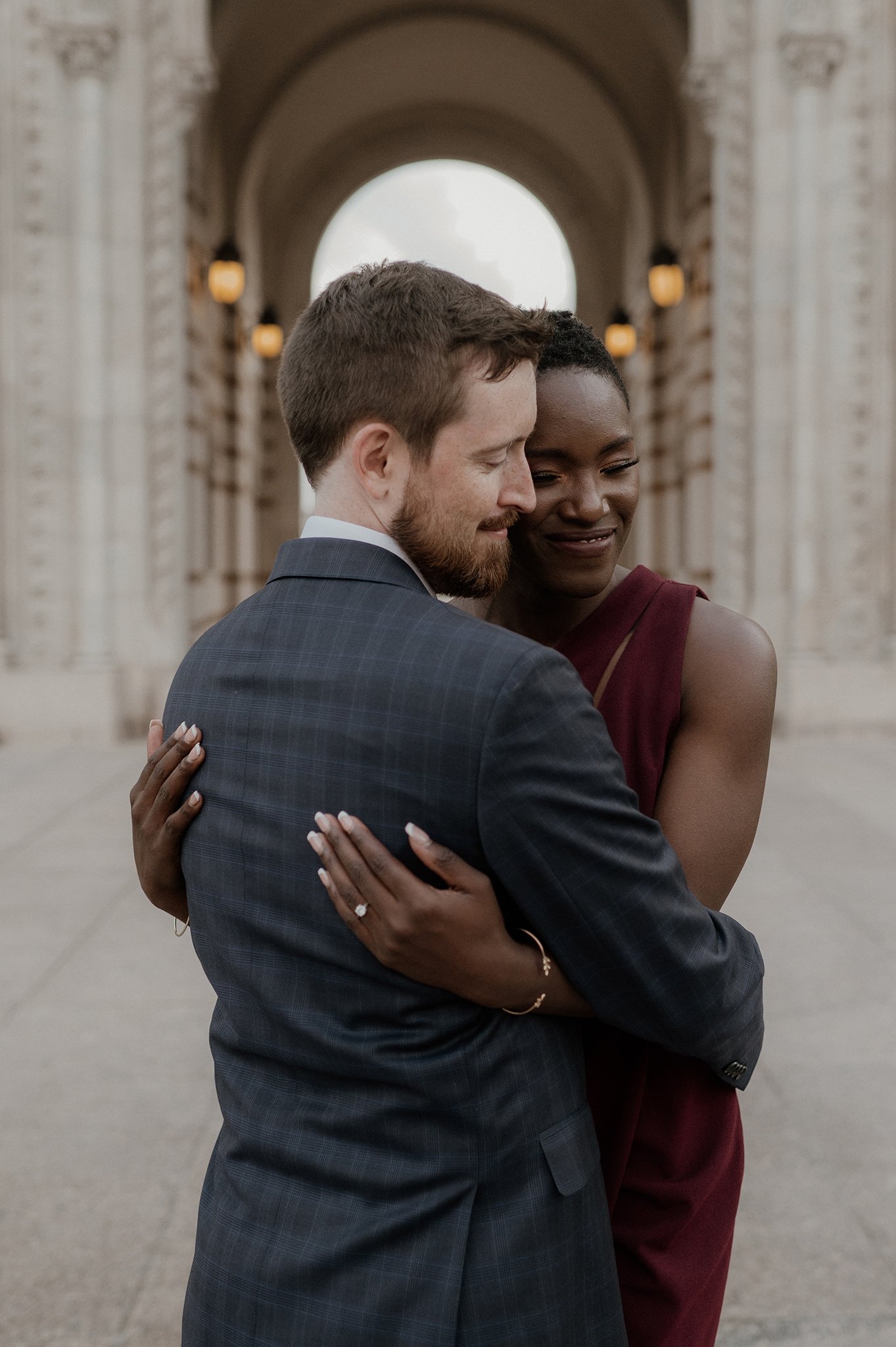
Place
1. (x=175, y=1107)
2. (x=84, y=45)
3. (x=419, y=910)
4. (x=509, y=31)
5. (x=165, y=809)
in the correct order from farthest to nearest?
(x=509, y=31) → (x=84, y=45) → (x=175, y=1107) → (x=165, y=809) → (x=419, y=910)

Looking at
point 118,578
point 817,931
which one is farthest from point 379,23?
point 817,931

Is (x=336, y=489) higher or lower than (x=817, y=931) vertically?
higher

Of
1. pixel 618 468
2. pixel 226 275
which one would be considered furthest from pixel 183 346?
pixel 618 468

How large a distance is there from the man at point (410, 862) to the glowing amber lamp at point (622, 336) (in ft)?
55.7

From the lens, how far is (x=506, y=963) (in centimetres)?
124

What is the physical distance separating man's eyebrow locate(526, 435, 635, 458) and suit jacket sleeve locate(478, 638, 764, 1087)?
0.44m

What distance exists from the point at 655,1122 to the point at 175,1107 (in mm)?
2449

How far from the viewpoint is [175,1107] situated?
Result: 3.57m

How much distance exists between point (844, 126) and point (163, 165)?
6.54 meters

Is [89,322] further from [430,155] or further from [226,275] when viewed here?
[430,155]

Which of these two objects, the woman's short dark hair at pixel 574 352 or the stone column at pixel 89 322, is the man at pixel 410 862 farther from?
the stone column at pixel 89 322

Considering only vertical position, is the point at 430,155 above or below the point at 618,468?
above

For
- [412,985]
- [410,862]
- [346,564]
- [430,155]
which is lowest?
[412,985]

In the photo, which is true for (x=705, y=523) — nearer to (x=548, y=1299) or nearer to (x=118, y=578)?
(x=118, y=578)
